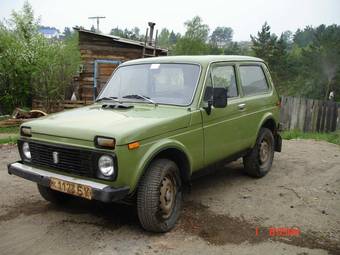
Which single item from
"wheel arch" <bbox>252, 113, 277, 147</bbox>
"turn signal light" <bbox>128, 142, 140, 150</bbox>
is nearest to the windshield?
"turn signal light" <bbox>128, 142, 140, 150</bbox>

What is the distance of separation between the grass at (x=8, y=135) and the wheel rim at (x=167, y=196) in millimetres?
6769

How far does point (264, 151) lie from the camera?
6699 millimetres

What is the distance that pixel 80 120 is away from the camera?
14.3 feet

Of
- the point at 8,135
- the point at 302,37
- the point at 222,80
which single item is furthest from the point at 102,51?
the point at 302,37

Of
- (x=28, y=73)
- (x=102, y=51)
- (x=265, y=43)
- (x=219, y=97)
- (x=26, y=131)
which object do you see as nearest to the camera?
(x=26, y=131)

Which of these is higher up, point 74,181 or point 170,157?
point 170,157

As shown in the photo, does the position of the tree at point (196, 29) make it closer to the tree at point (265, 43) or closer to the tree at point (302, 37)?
the tree at point (265, 43)

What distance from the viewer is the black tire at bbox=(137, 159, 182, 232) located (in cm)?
410

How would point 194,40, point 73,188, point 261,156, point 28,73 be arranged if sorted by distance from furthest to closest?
1. point 194,40
2. point 28,73
3. point 261,156
4. point 73,188

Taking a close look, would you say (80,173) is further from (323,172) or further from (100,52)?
(100,52)

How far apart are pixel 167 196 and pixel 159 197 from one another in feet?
0.66

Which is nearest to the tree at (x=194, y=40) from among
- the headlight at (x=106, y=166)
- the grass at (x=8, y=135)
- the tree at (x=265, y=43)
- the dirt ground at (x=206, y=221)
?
the tree at (x=265, y=43)

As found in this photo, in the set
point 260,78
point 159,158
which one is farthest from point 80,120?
point 260,78

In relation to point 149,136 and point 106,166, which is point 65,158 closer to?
point 106,166
